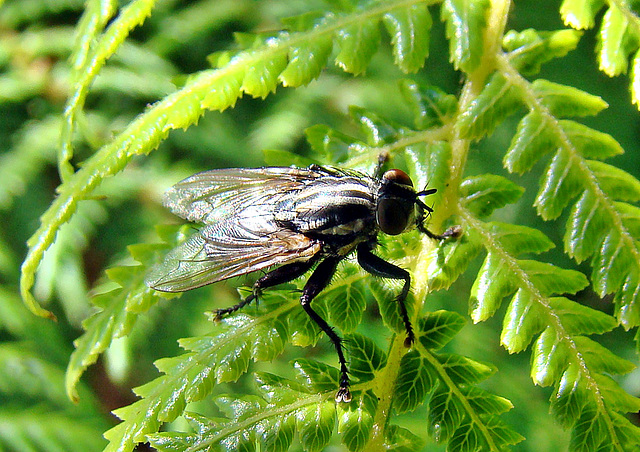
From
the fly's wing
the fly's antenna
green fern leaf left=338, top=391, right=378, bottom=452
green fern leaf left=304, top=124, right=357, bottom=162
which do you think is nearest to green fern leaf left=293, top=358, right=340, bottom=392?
green fern leaf left=338, top=391, right=378, bottom=452

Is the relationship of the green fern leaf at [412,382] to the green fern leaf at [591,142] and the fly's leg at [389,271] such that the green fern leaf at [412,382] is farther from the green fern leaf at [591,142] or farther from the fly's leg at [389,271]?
the green fern leaf at [591,142]

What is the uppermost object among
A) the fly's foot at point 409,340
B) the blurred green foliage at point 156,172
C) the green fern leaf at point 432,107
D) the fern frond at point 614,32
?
the fern frond at point 614,32

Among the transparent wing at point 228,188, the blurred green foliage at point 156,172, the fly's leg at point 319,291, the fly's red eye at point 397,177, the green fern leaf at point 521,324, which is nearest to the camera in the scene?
the green fern leaf at point 521,324

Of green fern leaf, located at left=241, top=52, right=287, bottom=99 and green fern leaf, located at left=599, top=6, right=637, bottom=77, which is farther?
green fern leaf, located at left=241, top=52, right=287, bottom=99

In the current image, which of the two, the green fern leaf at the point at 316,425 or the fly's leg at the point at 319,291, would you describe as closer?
the green fern leaf at the point at 316,425

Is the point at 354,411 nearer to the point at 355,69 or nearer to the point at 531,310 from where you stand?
the point at 531,310

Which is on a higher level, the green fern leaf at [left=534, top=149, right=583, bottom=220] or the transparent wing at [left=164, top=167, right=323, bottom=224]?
the green fern leaf at [left=534, top=149, right=583, bottom=220]

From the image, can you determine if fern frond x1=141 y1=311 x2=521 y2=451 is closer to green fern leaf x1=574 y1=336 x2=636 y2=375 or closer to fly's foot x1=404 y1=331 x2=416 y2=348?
fly's foot x1=404 y1=331 x2=416 y2=348

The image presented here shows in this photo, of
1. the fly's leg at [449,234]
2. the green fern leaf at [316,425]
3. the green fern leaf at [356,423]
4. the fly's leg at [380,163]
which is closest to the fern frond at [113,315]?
the green fern leaf at [316,425]

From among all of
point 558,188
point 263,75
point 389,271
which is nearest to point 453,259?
point 389,271
